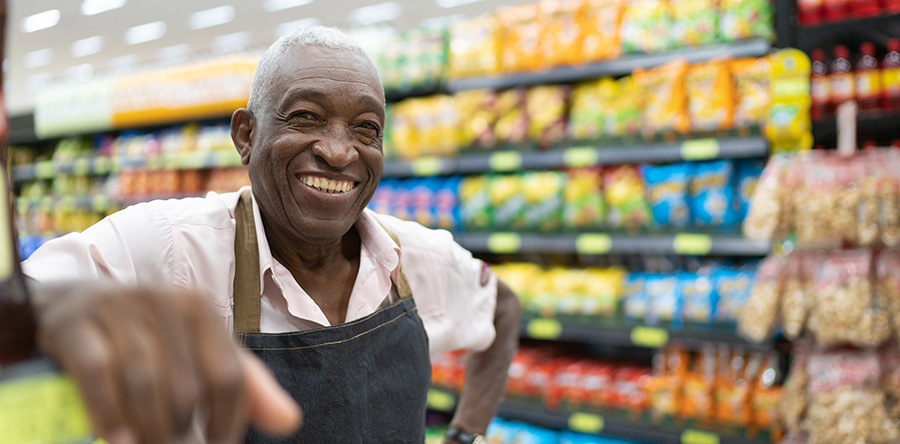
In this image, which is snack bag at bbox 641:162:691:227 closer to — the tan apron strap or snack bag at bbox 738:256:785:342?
snack bag at bbox 738:256:785:342

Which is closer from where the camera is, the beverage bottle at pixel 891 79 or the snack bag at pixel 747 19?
the beverage bottle at pixel 891 79

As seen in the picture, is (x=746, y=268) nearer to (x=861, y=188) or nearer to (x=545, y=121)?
(x=861, y=188)

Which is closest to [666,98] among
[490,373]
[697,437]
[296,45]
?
[697,437]

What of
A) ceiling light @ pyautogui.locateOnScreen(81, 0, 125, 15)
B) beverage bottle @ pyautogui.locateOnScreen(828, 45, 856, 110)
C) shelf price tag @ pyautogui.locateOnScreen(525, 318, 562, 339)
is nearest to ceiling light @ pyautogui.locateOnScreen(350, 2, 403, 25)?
ceiling light @ pyautogui.locateOnScreen(81, 0, 125, 15)

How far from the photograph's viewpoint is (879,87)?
8.32 ft

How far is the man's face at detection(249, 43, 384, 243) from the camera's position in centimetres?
117

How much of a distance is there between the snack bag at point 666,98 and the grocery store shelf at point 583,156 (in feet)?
0.29

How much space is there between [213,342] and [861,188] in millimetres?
2345

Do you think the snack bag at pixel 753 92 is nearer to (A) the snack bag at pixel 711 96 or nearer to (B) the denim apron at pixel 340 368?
(A) the snack bag at pixel 711 96

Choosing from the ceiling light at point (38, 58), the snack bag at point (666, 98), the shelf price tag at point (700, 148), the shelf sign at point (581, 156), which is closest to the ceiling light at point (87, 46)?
the ceiling light at point (38, 58)

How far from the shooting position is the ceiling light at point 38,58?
1260 centimetres

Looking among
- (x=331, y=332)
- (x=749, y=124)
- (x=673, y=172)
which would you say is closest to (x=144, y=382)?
(x=331, y=332)

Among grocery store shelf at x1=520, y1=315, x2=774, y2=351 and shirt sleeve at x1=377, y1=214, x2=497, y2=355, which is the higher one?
shirt sleeve at x1=377, y1=214, x2=497, y2=355

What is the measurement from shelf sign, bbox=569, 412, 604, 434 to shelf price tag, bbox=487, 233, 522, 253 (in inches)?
33.2
